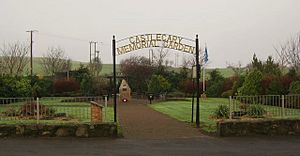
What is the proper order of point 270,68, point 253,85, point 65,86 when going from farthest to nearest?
point 65,86, point 270,68, point 253,85

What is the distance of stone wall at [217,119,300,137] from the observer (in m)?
12.7

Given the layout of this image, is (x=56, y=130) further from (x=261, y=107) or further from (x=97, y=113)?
(x=261, y=107)

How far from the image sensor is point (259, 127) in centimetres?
1291

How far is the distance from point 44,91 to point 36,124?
32329 mm

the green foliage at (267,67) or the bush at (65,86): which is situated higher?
the green foliage at (267,67)

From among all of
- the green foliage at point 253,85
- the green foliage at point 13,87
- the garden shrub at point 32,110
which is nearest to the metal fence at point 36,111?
the garden shrub at point 32,110

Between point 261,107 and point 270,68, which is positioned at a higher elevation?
point 270,68

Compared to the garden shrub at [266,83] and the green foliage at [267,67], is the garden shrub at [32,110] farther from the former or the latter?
the green foliage at [267,67]

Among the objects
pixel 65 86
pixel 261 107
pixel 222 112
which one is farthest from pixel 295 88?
pixel 65 86

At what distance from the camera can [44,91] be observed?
4366 centimetres

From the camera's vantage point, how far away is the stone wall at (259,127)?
41.5ft

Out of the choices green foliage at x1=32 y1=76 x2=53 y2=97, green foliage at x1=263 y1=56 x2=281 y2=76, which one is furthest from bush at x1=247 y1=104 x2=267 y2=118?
green foliage at x1=32 y1=76 x2=53 y2=97

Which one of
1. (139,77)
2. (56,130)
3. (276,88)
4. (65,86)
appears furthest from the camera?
(139,77)

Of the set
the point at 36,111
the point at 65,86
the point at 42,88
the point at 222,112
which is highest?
the point at 65,86
